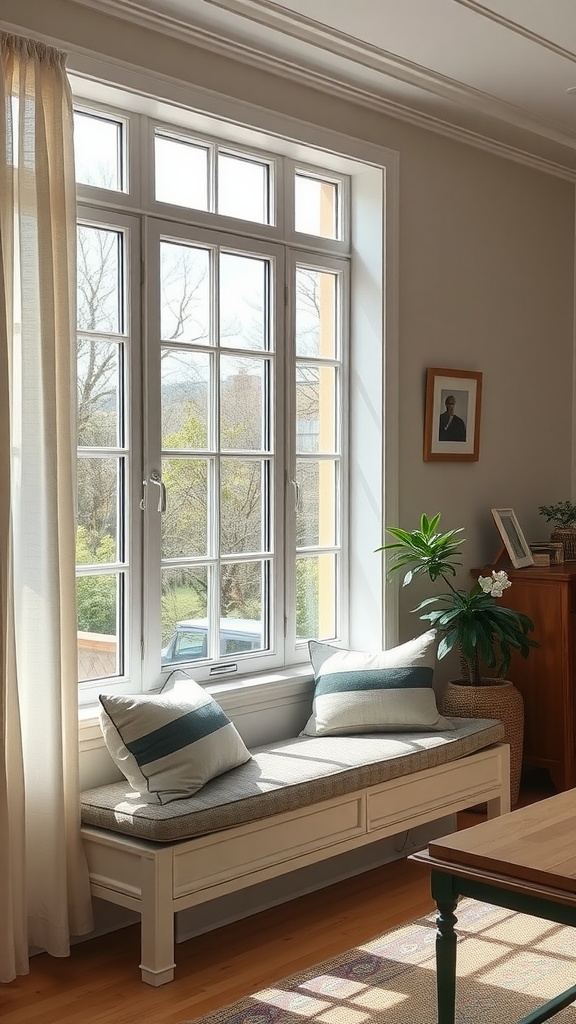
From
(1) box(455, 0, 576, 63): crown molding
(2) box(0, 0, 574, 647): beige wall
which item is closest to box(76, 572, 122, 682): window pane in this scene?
(2) box(0, 0, 574, 647): beige wall

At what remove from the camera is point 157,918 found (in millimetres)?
3080

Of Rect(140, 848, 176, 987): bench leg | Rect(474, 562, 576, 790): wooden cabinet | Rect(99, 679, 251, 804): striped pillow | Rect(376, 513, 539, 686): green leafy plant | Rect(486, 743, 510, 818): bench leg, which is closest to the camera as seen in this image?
Rect(140, 848, 176, 987): bench leg

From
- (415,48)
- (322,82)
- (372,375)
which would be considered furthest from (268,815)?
(415,48)

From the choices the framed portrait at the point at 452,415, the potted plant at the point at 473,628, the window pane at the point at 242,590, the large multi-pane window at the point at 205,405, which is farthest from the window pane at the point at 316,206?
the window pane at the point at 242,590

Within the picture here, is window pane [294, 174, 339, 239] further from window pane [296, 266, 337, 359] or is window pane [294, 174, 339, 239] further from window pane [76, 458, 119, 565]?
window pane [76, 458, 119, 565]

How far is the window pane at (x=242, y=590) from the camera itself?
422 centimetres

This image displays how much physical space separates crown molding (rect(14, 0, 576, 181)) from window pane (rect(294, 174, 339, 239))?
36 centimetres

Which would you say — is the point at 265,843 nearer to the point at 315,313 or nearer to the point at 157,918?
the point at 157,918

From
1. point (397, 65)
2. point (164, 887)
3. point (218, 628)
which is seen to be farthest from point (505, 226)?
point (164, 887)

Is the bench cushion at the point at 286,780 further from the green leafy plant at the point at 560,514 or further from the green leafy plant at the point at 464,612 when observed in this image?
the green leafy plant at the point at 560,514

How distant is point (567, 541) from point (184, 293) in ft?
7.83

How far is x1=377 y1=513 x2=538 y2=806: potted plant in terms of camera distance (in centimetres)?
445

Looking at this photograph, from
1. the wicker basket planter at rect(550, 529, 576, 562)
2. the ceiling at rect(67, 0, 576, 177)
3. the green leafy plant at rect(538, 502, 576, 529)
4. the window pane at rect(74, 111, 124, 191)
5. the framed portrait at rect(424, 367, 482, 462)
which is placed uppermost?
the ceiling at rect(67, 0, 576, 177)

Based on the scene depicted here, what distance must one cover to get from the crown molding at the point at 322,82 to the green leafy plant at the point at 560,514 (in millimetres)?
1700
